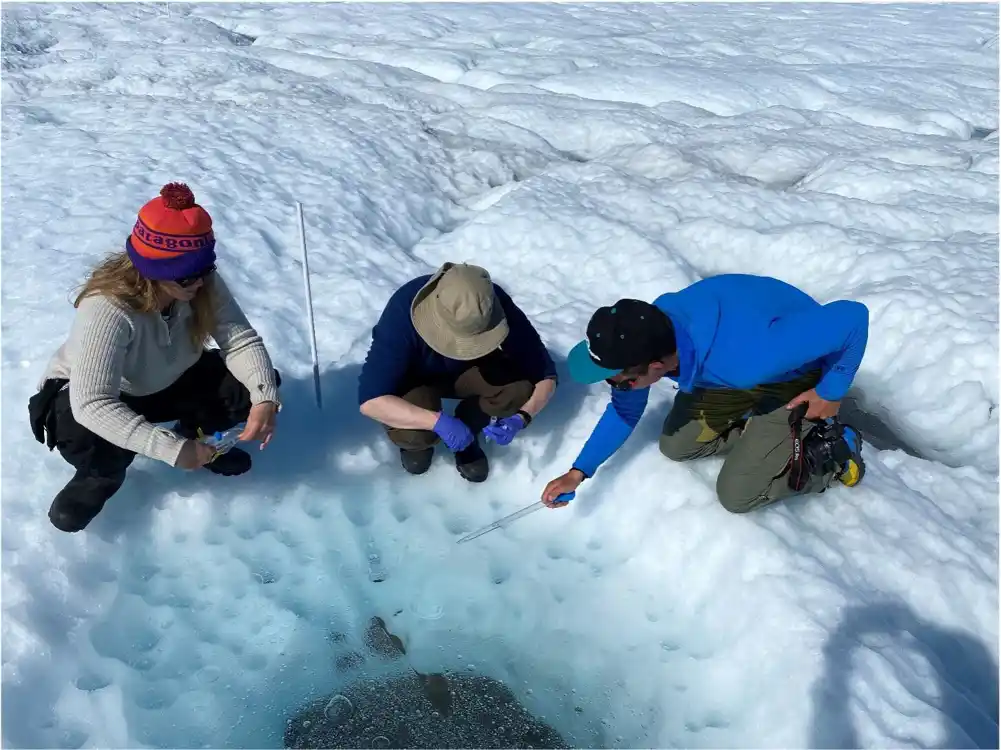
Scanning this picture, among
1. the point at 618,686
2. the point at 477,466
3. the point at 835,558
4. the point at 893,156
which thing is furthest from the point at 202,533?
the point at 893,156

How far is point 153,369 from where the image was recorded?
8.77ft

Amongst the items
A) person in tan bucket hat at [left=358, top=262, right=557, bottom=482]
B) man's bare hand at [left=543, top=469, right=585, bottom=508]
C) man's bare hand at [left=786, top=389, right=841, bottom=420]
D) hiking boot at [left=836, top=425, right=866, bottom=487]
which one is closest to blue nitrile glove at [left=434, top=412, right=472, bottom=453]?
person in tan bucket hat at [left=358, top=262, right=557, bottom=482]

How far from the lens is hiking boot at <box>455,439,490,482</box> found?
3311 millimetres

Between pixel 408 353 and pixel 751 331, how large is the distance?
51.3 inches

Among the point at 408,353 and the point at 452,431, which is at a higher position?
the point at 408,353

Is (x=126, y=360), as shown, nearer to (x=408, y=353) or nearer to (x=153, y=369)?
(x=153, y=369)

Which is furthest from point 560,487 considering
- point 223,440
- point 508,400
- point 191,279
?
point 191,279

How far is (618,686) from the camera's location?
8.97 feet

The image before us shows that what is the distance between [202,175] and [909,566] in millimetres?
5122

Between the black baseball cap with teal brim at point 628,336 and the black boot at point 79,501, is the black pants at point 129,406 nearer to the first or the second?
the black boot at point 79,501

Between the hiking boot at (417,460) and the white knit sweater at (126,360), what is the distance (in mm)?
937

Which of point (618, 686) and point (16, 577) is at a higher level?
point (16, 577)

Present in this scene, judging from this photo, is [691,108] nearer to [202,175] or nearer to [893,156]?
[893,156]

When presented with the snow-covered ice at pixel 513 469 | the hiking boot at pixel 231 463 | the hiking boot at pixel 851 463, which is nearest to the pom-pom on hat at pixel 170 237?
the hiking boot at pixel 231 463
